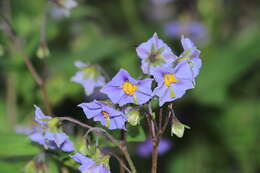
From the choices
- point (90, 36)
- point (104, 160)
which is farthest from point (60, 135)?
point (90, 36)

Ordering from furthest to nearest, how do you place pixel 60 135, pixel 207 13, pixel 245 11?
pixel 245 11, pixel 207 13, pixel 60 135

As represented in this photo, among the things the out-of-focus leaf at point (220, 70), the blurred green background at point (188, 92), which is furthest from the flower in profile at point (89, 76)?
the out-of-focus leaf at point (220, 70)

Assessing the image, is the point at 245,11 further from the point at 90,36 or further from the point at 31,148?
the point at 31,148

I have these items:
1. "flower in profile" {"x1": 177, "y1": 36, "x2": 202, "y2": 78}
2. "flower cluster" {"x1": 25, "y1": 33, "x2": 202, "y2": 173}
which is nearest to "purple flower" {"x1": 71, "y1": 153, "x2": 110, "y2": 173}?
"flower cluster" {"x1": 25, "y1": 33, "x2": 202, "y2": 173}

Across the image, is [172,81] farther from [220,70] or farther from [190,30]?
[190,30]

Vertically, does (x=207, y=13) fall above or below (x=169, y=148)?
above

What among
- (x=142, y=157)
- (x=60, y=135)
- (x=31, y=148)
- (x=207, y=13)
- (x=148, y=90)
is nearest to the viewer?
(x=148, y=90)

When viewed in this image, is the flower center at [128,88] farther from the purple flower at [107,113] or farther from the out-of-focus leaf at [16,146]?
the out-of-focus leaf at [16,146]
